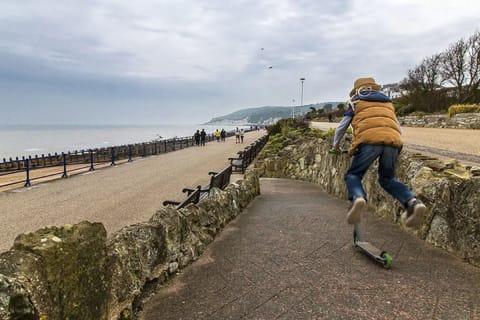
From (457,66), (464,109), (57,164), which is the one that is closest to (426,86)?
(457,66)

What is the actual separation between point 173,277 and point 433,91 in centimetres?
4342

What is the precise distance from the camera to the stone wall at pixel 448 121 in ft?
67.9

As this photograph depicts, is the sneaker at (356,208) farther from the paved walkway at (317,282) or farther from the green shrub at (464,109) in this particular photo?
the green shrub at (464,109)

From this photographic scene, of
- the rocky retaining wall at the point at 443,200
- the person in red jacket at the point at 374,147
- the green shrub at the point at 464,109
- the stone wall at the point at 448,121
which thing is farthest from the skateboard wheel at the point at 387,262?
the green shrub at the point at 464,109

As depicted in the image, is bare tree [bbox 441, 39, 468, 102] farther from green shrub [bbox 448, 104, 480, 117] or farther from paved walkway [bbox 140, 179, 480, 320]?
paved walkway [bbox 140, 179, 480, 320]

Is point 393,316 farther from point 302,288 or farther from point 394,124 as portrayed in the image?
point 394,124

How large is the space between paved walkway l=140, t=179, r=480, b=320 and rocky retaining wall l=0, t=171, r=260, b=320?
28 cm

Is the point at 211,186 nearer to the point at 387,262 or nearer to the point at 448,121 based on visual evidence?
the point at 387,262

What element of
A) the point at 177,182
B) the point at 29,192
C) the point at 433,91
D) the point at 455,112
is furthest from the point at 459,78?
the point at 29,192

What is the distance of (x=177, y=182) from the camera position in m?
12.7

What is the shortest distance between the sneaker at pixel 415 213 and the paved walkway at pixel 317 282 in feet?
1.89

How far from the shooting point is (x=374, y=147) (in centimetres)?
333

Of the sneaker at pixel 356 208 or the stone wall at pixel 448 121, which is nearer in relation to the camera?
the sneaker at pixel 356 208

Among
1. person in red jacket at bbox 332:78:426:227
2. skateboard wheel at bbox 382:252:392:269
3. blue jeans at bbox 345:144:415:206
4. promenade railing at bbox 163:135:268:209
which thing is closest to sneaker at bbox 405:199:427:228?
person in red jacket at bbox 332:78:426:227
